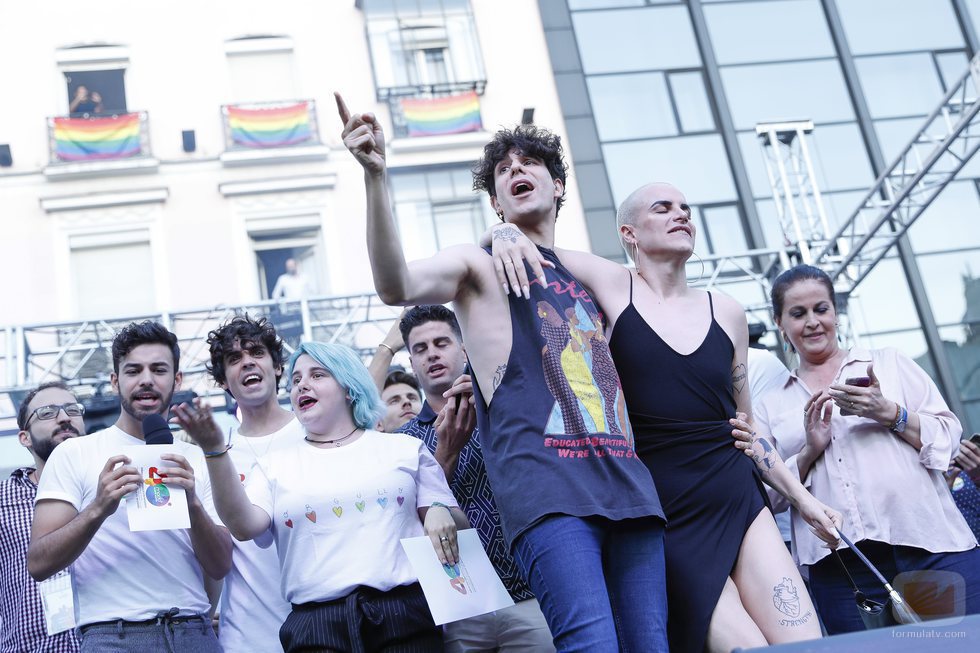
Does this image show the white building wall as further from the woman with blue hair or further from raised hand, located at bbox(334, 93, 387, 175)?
raised hand, located at bbox(334, 93, 387, 175)

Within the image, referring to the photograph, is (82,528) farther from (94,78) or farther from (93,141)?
(94,78)

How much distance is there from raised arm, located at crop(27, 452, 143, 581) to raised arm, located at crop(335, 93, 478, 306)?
3.34 feet

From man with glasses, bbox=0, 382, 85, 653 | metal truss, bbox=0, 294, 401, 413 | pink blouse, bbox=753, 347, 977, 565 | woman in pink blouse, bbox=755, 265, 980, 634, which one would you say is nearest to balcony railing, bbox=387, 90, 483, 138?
metal truss, bbox=0, 294, 401, 413

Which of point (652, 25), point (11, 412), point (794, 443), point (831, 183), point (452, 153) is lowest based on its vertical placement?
point (794, 443)

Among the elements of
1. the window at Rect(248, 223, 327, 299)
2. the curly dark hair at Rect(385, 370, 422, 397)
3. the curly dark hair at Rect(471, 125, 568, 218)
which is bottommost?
the curly dark hair at Rect(385, 370, 422, 397)

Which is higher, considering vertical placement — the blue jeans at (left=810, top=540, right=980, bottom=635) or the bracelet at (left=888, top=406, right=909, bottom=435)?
the bracelet at (left=888, top=406, right=909, bottom=435)

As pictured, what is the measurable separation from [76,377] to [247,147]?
380 centimetres

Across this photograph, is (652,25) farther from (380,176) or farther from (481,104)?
(380,176)

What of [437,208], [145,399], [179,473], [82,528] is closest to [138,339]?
[145,399]

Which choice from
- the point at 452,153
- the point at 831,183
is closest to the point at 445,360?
the point at 452,153

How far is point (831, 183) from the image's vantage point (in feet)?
39.8

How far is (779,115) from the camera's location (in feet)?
41.4

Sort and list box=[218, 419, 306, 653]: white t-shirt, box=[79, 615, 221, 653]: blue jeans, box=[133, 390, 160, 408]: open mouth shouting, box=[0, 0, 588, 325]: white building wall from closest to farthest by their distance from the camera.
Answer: box=[79, 615, 221, 653]: blue jeans, box=[218, 419, 306, 653]: white t-shirt, box=[133, 390, 160, 408]: open mouth shouting, box=[0, 0, 588, 325]: white building wall

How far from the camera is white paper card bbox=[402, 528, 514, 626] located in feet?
7.66
